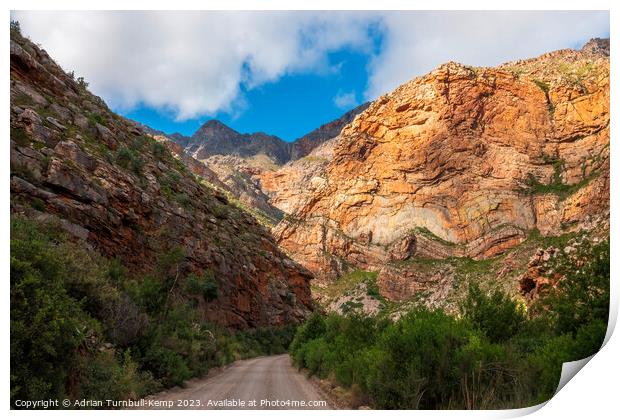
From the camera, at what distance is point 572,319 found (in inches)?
449

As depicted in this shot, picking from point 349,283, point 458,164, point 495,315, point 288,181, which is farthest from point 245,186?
point 495,315

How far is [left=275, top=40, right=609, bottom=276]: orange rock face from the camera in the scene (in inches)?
3017

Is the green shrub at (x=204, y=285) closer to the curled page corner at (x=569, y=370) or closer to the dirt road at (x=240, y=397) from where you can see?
the dirt road at (x=240, y=397)

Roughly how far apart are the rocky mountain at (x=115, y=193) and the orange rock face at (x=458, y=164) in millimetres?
40640

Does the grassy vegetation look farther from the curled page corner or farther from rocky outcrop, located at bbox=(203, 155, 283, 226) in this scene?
the curled page corner

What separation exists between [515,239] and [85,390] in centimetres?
7114

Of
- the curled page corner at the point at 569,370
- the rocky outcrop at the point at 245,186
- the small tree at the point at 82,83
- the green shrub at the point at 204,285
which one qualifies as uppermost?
the rocky outcrop at the point at 245,186

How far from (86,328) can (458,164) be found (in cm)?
8220

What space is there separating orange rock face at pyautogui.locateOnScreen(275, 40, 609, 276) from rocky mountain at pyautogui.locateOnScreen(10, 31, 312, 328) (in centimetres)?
4064

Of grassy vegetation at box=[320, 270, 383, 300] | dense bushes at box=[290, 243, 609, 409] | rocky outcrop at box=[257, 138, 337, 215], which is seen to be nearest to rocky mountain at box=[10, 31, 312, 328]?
dense bushes at box=[290, 243, 609, 409]

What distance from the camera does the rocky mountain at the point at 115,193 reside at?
65.6ft

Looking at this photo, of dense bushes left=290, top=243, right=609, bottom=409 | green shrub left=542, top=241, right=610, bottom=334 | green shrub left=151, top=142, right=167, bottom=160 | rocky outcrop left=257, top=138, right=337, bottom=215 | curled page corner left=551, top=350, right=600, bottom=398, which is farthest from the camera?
rocky outcrop left=257, top=138, right=337, bottom=215

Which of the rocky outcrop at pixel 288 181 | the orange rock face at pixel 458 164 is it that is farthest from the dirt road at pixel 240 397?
the rocky outcrop at pixel 288 181

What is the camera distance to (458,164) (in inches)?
3376
